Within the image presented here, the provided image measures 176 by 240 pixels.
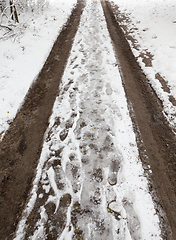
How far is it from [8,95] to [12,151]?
7.57 ft

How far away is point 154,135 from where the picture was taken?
4027mm

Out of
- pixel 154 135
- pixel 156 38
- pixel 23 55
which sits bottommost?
pixel 154 135

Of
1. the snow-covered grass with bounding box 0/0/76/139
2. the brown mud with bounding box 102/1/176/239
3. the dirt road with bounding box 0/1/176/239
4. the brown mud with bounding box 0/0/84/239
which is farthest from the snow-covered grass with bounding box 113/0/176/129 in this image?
the snow-covered grass with bounding box 0/0/76/139

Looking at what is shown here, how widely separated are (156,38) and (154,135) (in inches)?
281

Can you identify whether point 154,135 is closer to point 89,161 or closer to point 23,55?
point 89,161

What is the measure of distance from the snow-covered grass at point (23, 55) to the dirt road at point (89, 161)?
1.22ft

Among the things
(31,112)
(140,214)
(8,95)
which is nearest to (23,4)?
(8,95)

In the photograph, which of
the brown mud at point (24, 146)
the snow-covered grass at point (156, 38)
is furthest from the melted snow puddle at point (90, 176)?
the snow-covered grass at point (156, 38)

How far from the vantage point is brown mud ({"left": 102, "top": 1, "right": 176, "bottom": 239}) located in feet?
9.80

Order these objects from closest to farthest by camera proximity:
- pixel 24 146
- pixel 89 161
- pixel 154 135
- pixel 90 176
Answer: pixel 90 176 → pixel 89 161 → pixel 24 146 → pixel 154 135

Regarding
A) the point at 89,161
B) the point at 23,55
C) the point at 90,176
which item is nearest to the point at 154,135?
the point at 89,161

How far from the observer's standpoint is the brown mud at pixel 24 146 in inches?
111

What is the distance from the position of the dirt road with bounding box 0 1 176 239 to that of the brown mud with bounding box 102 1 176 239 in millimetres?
21

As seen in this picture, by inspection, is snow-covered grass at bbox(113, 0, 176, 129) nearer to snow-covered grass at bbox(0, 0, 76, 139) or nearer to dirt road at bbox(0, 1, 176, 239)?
dirt road at bbox(0, 1, 176, 239)
